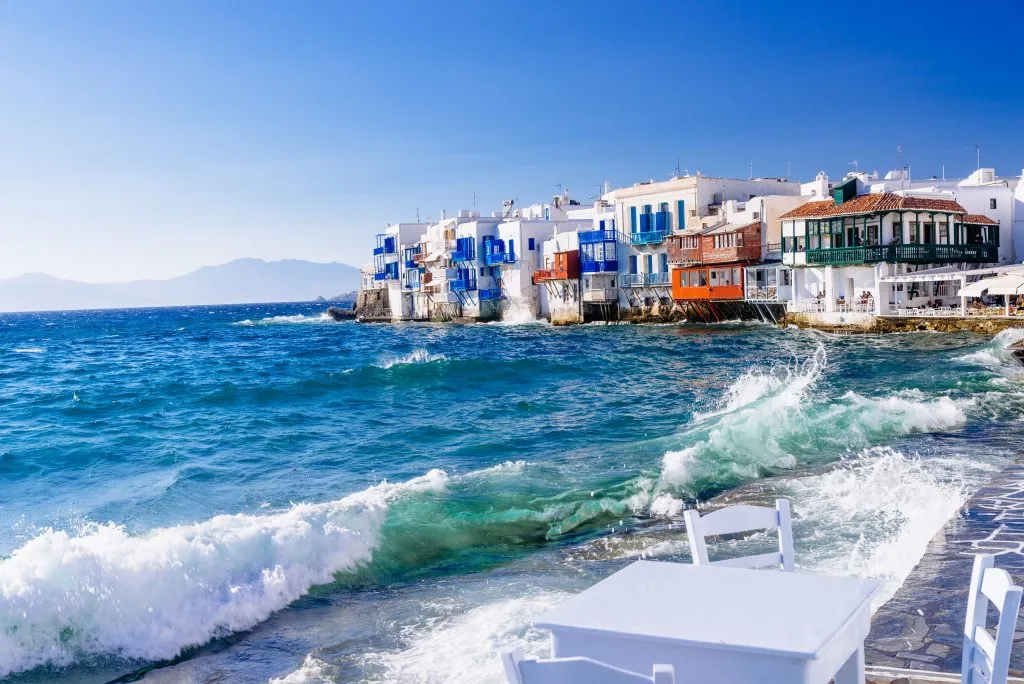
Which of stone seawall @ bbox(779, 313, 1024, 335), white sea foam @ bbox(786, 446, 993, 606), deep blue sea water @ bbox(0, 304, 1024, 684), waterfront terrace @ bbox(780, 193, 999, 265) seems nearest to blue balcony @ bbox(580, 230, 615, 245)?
waterfront terrace @ bbox(780, 193, 999, 265)

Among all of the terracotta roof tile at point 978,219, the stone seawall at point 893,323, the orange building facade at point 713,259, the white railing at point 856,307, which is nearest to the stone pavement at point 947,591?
the stone seawall at point 893,323

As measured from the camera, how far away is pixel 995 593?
3.62 meters

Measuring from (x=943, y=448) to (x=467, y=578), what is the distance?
357 inches

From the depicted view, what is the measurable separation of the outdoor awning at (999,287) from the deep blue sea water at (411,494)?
957 centimetres

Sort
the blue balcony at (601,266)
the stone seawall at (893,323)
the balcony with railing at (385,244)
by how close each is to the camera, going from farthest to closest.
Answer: the balcony with railing at (385,244) < the blue balcony at (601,266) < the stone seawall at (893,323)

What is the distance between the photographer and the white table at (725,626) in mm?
3164

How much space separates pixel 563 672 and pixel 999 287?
139 feet

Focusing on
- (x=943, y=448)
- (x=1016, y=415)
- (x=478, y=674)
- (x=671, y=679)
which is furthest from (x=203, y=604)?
(x=1016, y=415)

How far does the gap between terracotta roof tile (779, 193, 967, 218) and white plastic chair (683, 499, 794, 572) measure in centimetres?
4640

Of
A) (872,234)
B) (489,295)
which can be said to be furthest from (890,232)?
(489,295)

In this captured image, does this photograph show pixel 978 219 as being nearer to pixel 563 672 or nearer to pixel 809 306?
pixel 809 306

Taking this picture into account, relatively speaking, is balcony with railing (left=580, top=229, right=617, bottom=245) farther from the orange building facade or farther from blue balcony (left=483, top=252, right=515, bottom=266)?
blue balcony (left=483, top=252, right=515, bottom=266)

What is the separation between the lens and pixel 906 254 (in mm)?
47375

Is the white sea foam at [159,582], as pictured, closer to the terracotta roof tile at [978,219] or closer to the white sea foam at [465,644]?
the white sea foam at [465,644]
